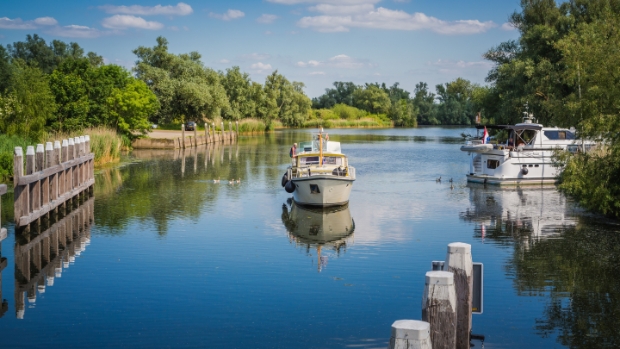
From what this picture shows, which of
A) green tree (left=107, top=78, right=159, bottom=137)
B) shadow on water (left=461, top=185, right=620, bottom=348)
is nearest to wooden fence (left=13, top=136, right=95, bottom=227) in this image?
shadow on water (left=461, top=185, right=620, bottom=348)

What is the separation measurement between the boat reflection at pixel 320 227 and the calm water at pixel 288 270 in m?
0.07

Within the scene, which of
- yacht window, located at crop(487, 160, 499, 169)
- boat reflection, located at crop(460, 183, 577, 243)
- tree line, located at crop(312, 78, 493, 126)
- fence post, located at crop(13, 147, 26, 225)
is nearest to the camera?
fence post, located at crop(13, 147, 26, 225)

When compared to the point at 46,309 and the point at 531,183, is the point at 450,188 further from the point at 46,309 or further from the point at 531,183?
the point at 46,309

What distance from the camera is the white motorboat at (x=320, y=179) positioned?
26266 mm

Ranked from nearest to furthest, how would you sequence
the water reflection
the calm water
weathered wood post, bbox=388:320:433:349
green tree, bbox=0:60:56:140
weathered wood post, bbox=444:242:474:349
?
weathered wood post, bbox=388:320:433:349
weathered wood post, bbox=444:242:474:349
the calm water
the water reflection
green tree, bbox=0:60:56:140

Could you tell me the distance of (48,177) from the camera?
22.7 m

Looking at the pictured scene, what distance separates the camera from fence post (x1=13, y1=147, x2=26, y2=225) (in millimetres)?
19156

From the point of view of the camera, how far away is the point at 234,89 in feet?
336

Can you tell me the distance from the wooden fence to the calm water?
2.43ft

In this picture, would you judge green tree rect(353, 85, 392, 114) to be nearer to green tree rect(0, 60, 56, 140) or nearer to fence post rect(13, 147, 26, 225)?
green tree rect(0, 60, 56, 140)

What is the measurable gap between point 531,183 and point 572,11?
76.8ft

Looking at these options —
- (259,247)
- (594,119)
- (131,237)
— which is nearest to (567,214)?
(594,119)

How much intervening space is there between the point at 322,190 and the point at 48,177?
945cm

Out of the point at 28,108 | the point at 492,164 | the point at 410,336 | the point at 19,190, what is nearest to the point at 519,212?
the point at 492,164
